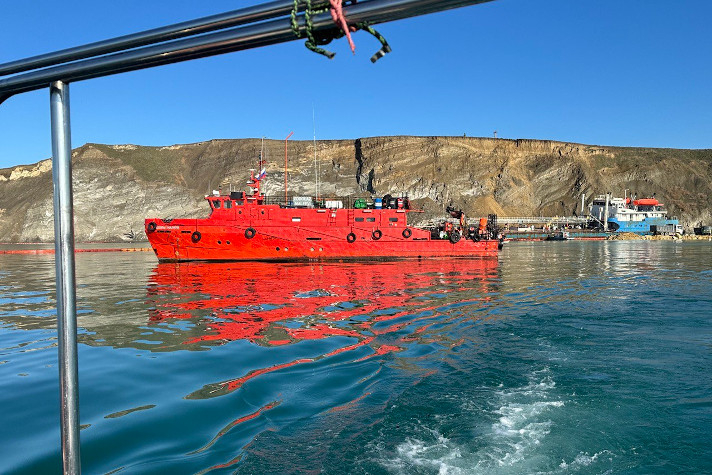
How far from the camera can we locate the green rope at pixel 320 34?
1548 mm

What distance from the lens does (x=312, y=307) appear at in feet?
39.2

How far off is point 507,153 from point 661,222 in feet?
114

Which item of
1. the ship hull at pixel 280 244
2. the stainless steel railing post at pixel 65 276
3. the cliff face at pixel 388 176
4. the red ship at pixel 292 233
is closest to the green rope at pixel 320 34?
the stainless steel railing post at pixel 65 276

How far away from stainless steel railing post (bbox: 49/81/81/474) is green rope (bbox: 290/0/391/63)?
3.35ft

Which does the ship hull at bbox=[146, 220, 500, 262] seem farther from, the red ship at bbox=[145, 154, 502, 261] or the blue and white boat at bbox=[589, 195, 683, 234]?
the blue and white boat at bbox=[589, 195, 683, 234]

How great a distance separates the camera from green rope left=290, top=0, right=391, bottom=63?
1.55 metres

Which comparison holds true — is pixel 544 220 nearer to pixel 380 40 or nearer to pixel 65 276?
pixel 380 40

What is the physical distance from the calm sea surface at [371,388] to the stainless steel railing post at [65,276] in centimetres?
214

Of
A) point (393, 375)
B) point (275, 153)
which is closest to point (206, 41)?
point (393, 375)

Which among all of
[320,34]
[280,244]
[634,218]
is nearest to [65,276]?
[320,34]

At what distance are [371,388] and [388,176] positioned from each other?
297 feet

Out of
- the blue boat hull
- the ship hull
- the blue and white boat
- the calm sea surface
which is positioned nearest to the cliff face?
the blue and white boat

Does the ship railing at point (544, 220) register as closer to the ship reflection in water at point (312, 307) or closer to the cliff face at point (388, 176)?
the cliff face at point (388, 176)

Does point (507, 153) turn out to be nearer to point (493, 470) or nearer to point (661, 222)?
point (661, 222)
